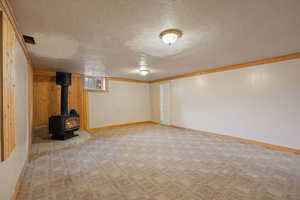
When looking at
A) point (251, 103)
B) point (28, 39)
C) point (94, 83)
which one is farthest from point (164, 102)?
point (28, 39)

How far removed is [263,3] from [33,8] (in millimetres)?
2681

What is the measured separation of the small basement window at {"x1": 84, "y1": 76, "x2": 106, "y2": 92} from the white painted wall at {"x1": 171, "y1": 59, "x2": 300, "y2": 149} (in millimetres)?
3789

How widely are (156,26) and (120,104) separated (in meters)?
4.96

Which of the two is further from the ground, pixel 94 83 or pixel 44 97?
pixel 94 83

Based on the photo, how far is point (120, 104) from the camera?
641 centimetres

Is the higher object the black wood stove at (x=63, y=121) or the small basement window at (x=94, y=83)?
the small basement window at (x=94, y=83)

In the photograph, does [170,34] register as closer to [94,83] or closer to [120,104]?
[94,83]

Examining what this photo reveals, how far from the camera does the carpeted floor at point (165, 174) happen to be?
5.80 feet

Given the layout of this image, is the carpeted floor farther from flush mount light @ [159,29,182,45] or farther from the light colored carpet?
flush mount light @ [159,29,182,45]

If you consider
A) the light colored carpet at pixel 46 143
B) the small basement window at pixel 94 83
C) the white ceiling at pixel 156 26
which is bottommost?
the light colored carpet at pixel 46 143

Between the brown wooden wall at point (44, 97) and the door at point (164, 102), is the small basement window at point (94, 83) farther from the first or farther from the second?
the door at point (164, 102)

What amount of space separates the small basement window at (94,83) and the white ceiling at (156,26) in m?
2.49

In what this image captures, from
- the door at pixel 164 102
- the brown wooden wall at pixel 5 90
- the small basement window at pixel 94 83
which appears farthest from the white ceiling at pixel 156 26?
the door at pixel 164 102

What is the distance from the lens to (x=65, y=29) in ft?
6.46
